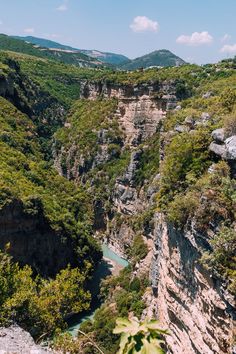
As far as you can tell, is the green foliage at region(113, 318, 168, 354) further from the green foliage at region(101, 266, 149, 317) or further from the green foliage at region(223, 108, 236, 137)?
the green foliage at region(101, 266, 149, 317)

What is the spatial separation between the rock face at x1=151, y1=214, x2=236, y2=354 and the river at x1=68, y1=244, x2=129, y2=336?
61.9ft

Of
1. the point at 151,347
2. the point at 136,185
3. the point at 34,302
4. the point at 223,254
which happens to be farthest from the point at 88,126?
the point at 151,347

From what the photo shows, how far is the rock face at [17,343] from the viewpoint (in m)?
14.0

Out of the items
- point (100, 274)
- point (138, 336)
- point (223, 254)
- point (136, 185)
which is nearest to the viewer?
point (138, 336)

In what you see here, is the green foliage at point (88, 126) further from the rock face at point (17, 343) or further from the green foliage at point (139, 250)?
the rock face at point (17, 343)

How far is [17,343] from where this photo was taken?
1471cm

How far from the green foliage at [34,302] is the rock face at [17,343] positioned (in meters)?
1.66

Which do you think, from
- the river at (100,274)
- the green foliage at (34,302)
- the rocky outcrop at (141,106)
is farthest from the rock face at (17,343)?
the rocky outcrop at (141,106)

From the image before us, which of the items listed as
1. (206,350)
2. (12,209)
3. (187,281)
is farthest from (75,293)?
(12,209)

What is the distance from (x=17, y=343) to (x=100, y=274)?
35222mm

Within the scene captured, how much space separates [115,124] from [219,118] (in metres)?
50.6

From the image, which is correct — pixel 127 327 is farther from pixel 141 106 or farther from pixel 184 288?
pixel 141 106

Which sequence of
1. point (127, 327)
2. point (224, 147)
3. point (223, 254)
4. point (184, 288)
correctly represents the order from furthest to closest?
point (224, 147), point (184, 288), point (223, 254), point (127, 327)

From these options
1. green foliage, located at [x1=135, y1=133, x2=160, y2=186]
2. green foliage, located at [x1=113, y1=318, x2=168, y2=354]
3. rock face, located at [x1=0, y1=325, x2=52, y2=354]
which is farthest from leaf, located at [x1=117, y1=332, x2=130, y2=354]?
green foliage, located at [x1=135, y1=133, x2=160, y2=186]
